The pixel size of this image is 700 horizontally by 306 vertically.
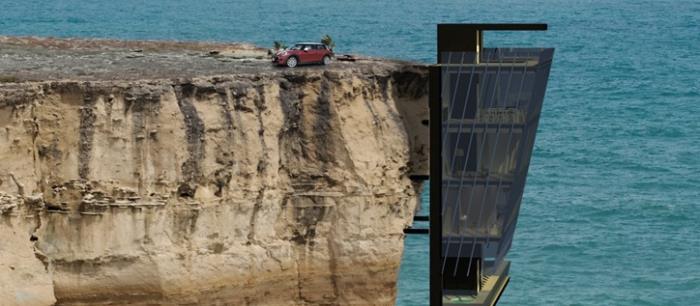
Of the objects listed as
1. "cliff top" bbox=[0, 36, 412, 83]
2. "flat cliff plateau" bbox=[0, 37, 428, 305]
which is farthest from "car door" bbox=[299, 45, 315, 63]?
"flat cliff plateau" bbox=[0, 37, 428, 305]

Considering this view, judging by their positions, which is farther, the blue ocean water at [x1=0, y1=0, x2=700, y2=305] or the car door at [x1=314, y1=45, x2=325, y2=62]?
the blue ocean water at [x1=0, y1=0, x2=700, y2=305]

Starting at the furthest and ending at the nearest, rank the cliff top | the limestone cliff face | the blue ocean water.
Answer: the blue ocean water
the cliff top
the limestone cliff face

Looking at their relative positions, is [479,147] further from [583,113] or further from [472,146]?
[583,113]

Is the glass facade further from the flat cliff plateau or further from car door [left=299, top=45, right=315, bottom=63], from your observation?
car door [left=299, top=45, right=315, bottom=63]

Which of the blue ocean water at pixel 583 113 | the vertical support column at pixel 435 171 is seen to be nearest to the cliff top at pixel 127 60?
the vertical support column at pixel 435 171

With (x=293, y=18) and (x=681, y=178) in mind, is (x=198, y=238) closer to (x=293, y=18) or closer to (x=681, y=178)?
(x=681, y=178)

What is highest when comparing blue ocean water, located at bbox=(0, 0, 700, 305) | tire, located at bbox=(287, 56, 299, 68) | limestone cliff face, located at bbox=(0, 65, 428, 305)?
tire, located at bbox=(287, 56, 299, 68)
